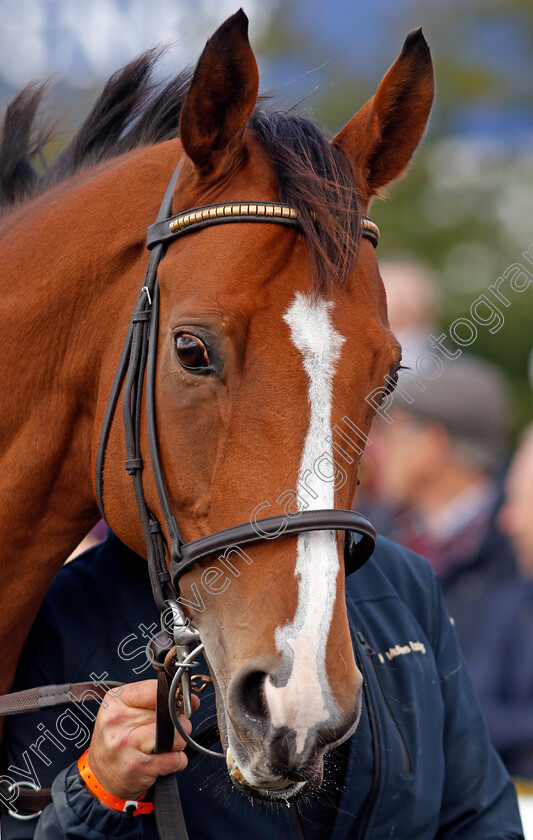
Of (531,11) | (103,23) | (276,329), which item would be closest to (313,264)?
(276,329)

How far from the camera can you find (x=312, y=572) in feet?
6.30

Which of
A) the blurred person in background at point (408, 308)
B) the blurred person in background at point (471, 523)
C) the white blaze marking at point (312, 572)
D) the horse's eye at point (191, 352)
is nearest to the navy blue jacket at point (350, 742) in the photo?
the white blaze marking at point (312, 572)

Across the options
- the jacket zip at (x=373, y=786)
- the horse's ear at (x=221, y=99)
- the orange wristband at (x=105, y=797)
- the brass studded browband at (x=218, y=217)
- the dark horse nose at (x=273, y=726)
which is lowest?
the jacket zip at (x=373, y=786)

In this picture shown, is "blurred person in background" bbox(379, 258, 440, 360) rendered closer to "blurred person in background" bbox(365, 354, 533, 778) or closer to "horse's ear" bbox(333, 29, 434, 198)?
"blurred person in background" bbox(365, 354, 533, 778)

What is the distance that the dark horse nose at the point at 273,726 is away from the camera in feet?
6.03

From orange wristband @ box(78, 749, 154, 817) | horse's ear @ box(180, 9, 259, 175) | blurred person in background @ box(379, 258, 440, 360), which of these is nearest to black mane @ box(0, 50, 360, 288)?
horse's ear @ box(180, 9, 259, 175)

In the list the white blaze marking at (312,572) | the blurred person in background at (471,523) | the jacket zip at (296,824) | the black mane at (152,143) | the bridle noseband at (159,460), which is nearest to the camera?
the white blaze marking at (312,572)

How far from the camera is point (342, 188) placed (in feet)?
7.36

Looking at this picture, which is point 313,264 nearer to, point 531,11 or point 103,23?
point 103,23

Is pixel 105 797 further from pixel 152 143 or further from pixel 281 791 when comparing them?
pixel 152 143

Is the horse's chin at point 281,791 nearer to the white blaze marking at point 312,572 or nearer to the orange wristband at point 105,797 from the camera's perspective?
the white blaze marking at point 312,572

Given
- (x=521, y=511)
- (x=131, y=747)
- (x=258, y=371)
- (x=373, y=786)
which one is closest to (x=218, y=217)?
(x=258, y=371)

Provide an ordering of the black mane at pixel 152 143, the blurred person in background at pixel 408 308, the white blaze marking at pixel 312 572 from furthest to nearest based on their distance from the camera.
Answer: the blurred person in background at pixel 408 308 → the black mane at pixel 152 143 → the white blaze marking at pixel 312 572

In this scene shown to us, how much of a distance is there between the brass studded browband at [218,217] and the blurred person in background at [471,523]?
2.33 m
